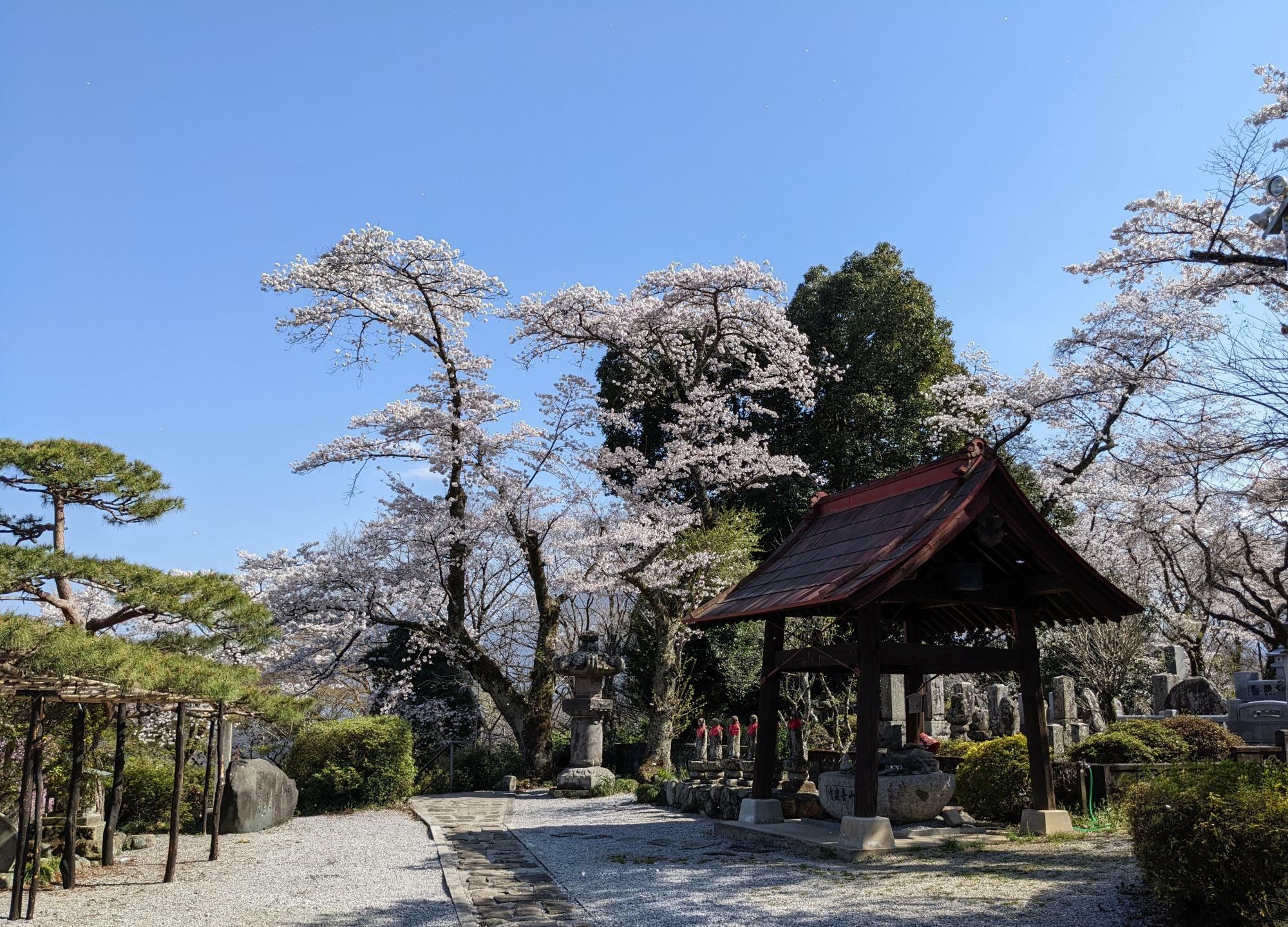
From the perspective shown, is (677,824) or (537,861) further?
(677,824)

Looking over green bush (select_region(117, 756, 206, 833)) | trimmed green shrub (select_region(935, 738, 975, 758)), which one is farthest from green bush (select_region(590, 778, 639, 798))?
green bush (select_region(117, 756, 206, 833))

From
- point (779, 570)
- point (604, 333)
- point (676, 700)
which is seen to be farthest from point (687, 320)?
point (779, 570)

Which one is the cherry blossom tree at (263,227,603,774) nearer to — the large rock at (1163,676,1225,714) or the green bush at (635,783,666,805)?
the green bush at (635,783,666,805)

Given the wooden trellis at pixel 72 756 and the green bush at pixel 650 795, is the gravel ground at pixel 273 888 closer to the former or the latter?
the wooden trellis at pixel 72 756

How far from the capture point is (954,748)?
12602mm

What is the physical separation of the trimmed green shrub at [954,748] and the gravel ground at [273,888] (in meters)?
6.79

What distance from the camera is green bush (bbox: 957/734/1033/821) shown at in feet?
34.3

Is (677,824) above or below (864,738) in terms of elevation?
below

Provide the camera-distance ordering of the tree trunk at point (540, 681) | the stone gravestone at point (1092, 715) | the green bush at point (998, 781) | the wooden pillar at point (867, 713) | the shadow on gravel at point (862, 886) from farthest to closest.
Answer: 1. the tree trunk at point (540, 681)
2. the stone gravestone at point (1092, 715)
3. the green bush at point (998, 781)
4. the wooden pillar at point (867, 713)
5. the shadow on gravel at point (862, 886)

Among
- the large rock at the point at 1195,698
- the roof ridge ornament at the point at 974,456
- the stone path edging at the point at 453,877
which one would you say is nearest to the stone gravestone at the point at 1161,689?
the large rock at the point at 1195,698

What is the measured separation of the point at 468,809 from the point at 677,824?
14.2 feet

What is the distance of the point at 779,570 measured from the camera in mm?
10930

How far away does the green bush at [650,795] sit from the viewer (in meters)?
14.9

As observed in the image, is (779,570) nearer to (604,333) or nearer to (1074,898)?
(1074,898)
